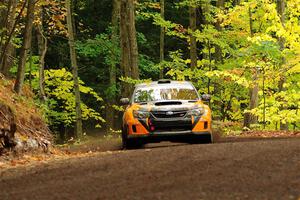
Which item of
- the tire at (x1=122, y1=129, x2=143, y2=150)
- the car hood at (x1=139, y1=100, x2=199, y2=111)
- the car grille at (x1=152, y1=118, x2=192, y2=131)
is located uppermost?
the car hood at (x1=139, y1=100, x2=199, y2=111)

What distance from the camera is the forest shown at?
58.6ft

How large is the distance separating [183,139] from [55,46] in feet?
Answer: 77.8

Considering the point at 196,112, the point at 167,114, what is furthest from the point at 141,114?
the point at 196,112

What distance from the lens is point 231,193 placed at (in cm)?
590

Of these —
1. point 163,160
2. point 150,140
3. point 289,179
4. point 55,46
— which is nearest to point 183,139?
point 150,140

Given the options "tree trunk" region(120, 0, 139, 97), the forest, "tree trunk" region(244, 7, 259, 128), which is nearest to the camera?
the forest

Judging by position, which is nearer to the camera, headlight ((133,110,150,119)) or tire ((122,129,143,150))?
headlight ((133,110,150,119))

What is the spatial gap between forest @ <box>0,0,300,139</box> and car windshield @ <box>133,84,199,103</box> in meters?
3.20

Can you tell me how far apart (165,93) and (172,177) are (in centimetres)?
717

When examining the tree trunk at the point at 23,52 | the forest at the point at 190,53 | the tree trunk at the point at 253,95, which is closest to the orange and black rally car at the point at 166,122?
the tree trunk at the point at 23,52

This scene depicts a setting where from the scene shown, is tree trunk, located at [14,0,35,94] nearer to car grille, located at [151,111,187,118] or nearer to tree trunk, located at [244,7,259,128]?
car grille, located at [151,111,187,118]

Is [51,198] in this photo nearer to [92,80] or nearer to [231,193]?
[231,193]

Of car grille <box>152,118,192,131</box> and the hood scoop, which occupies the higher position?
the hood scoop

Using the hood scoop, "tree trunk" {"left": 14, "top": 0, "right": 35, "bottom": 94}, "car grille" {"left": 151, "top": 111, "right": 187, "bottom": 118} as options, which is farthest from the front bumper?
"tree trunk" {"left": 14, "top": 0, "right": 35, "bottom": 94}
